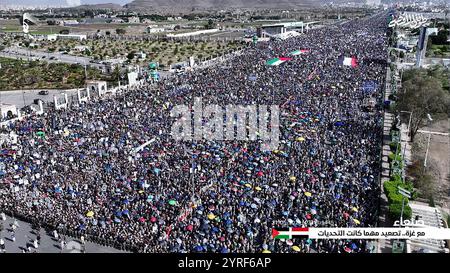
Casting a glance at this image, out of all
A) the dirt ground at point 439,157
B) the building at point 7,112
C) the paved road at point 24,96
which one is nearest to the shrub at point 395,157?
the dirt ground at point 439,157

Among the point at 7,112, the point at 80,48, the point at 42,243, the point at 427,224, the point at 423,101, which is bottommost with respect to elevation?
the point at 427,224

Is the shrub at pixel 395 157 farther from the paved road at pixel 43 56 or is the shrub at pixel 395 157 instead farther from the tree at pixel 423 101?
the paved road at pixel 43 56

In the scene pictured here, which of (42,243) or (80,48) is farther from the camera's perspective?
(80,48)

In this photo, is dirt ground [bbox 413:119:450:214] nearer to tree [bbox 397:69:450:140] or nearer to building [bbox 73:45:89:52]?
tree [bbox 397:69:450:140]

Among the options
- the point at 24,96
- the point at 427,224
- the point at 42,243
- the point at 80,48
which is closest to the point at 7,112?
the point at 24,96

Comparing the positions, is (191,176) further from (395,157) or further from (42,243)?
(395,157)

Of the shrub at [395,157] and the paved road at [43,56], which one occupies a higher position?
the paved road at [43,56]
